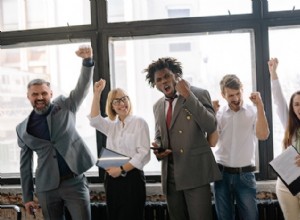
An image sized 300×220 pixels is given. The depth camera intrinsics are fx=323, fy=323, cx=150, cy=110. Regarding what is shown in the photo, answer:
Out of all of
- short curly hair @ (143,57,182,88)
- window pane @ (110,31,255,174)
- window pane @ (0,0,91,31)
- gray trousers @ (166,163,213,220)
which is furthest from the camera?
window pane @ (0,0,91,31)

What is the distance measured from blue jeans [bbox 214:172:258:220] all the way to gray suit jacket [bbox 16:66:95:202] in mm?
950

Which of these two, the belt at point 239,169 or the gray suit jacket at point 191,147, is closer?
the gray suit jacket at point 191,147

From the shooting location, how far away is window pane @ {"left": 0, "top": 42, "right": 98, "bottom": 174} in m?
3.02

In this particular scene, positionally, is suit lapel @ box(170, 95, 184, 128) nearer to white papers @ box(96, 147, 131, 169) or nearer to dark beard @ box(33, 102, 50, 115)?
white papers @ box(96, 147, 131, 169)

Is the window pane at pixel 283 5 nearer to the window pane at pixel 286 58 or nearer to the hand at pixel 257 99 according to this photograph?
the window pane at pixel 286 58

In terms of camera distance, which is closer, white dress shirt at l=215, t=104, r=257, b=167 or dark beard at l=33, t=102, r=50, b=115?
white dress shirt at l=215, t=104, r=257, b=167

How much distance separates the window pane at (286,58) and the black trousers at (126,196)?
129cm

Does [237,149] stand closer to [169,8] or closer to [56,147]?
[56,147]

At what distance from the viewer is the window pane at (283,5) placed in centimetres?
270

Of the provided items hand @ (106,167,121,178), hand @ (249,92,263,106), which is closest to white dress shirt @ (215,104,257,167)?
hand @ (249,92,263,106)

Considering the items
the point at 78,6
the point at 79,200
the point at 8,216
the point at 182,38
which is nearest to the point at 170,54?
the point at 182,38

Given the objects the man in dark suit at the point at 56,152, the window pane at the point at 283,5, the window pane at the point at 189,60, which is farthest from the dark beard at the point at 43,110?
the window pane at the point at 283,5

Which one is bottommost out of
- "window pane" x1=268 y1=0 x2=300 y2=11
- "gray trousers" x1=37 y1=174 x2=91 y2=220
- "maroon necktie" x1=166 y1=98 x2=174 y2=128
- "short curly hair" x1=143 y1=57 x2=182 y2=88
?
"gray trousers" x1=37 y1=174 x2=91 y2=220

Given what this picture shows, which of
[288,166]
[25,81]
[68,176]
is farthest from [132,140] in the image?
[25,81]
